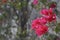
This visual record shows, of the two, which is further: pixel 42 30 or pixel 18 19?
pixel 18 19

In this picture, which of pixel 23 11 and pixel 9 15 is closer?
pixel 23 11

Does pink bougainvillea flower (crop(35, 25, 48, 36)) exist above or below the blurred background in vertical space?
below

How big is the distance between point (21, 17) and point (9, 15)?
0.22m

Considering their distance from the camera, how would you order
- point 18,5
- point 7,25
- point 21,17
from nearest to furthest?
point 18,5 < point 21,17 < point 7,25

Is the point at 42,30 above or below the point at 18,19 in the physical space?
below

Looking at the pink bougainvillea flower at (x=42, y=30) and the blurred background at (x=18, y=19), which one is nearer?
the pink bougainvillea flower at (x=42, y=30)

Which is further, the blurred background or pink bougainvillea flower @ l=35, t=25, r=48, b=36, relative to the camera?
the blurred background

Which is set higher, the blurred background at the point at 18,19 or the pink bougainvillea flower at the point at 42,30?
the blurred background at the point at 18,19

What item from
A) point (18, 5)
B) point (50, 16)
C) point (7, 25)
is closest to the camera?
point (50, 16)

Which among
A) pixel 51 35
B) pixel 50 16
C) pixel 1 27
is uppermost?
pixel 1 27

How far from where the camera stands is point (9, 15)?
2.65 metres

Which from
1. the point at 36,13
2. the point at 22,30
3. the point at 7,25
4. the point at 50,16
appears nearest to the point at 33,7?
the point at 36,13

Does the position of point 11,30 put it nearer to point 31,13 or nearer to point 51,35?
point 31,13

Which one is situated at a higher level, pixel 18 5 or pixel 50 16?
pixel 18 5
